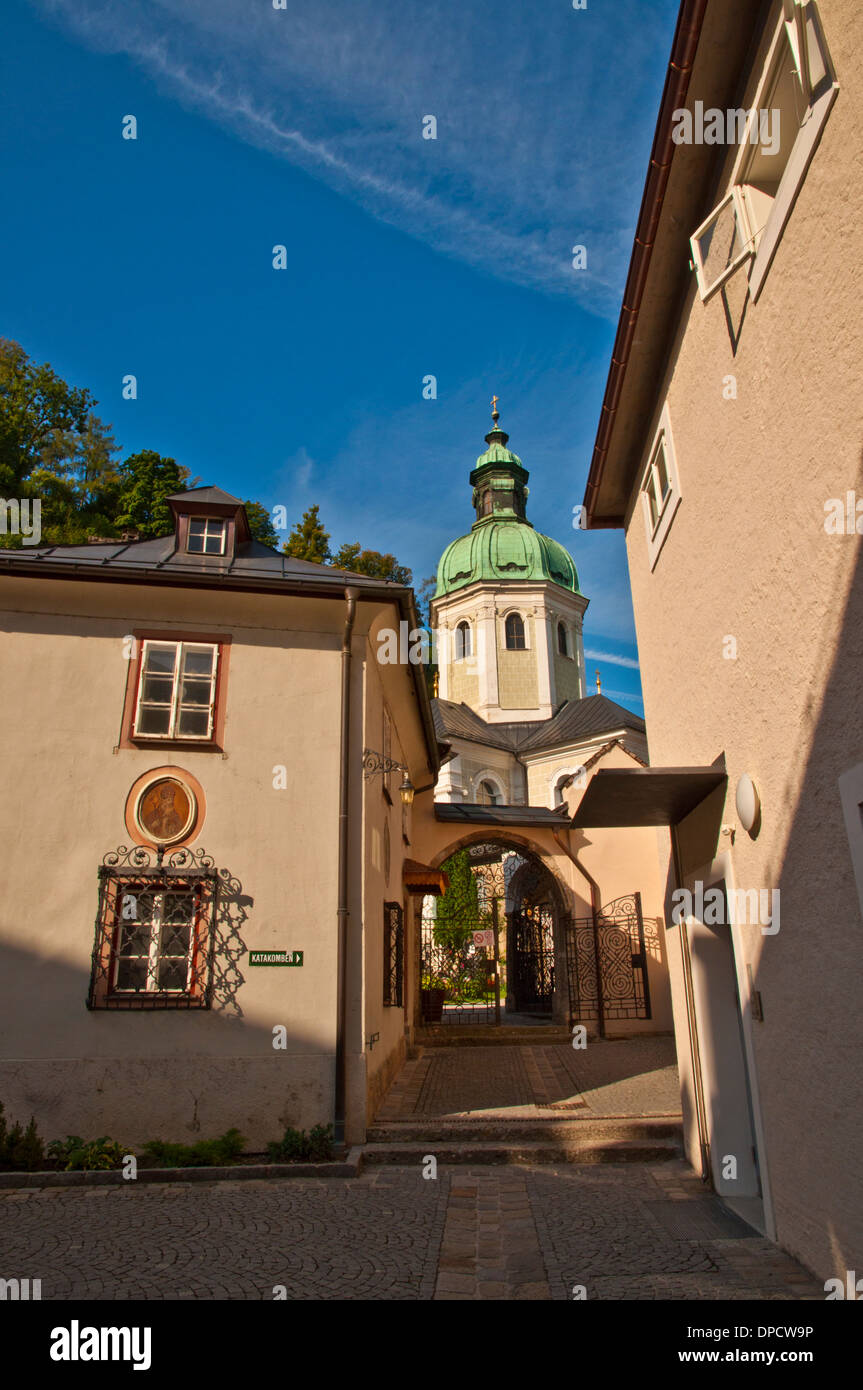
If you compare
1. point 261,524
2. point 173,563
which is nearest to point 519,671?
point 261,524

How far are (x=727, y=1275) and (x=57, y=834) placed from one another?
710 cm

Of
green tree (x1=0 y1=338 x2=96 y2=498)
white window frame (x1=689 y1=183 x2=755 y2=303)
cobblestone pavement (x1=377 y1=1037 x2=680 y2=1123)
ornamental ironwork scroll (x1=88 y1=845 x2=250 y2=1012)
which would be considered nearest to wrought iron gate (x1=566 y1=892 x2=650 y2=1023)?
cobblestone pavement (x1=377 y1=1037 x2=680 y2=1123)

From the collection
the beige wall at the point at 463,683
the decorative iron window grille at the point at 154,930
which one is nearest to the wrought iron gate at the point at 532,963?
the decorative iron window grille at the point at 154,930

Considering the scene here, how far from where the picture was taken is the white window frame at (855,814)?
3.95 m

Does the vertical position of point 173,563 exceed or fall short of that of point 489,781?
it falls short

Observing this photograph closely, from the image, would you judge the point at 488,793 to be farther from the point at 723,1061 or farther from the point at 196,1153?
the point at 723,1061

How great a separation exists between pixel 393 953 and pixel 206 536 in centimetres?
628

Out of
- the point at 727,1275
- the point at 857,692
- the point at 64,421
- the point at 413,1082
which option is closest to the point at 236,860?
the point at 413,1082

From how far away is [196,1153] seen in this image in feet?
26.4

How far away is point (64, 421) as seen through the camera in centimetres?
3728

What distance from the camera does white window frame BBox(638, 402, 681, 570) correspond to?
24.8 feet

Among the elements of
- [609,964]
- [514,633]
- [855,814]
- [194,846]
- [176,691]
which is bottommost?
[855,814]

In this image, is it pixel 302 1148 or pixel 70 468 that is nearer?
pixel 302 1148
